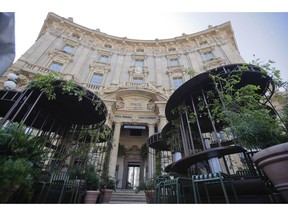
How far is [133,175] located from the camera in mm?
13297

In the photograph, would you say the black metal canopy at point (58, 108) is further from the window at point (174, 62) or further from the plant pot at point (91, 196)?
the window at point (174, 62)

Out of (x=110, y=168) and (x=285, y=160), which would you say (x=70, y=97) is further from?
(x=110, y=168)

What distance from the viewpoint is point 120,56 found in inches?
758

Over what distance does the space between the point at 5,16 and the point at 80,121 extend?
3.80m

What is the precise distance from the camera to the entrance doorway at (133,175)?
12.8m

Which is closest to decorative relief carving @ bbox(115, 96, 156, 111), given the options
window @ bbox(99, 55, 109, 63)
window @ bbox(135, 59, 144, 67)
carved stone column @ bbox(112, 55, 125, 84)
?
carved stone column @ bbox(112, 55, 125, 84)

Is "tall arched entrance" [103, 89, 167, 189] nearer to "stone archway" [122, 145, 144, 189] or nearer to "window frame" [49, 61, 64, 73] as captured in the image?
"stone archway" [122, 145, 144, 189]

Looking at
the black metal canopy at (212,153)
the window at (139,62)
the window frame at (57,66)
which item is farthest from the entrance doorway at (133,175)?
the window frame at (57,66)

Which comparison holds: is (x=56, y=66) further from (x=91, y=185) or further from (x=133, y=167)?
(x=91, y=185)

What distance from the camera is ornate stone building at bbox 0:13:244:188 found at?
1221cm

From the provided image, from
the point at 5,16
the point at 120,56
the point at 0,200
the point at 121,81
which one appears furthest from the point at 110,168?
the point at 120,56

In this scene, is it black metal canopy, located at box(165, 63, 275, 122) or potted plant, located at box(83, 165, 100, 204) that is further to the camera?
potted plant, located at box(83, 165, 100, 204)

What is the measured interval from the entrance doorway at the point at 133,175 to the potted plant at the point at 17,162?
37.8 ft
